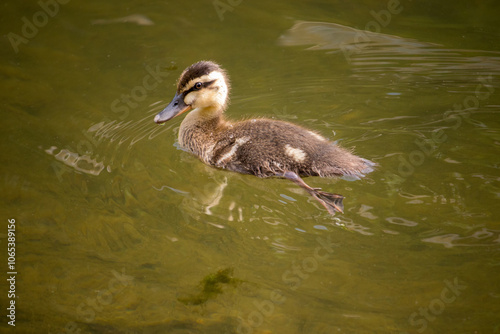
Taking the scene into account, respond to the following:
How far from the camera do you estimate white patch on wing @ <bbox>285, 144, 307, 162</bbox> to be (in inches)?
130

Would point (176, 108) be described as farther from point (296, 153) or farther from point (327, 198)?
point (327, 198)

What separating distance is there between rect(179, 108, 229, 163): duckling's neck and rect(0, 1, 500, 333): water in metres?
0.09

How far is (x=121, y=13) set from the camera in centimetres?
533

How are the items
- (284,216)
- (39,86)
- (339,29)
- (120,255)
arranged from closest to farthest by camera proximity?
(120,255) → (284,216) → (39,86) → (339,29)

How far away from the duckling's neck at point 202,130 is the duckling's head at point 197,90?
83mm

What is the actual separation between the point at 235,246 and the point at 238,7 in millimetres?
3319

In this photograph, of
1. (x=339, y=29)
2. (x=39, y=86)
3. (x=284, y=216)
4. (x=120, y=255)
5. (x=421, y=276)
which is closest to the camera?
(x=421, y=276)

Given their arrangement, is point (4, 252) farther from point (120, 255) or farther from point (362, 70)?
point (362, 70)

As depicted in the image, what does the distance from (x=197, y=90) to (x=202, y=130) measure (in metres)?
0.29

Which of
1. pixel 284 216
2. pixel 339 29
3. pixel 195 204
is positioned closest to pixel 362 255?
pixel 284 216

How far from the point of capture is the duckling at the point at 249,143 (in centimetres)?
330

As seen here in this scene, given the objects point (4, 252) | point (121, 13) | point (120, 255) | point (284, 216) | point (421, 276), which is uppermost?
point (121, 13)

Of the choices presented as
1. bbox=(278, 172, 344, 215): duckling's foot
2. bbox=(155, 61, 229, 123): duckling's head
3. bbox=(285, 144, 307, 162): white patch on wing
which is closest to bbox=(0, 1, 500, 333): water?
bbox=(278, 172, 344, 215): duckling's foot

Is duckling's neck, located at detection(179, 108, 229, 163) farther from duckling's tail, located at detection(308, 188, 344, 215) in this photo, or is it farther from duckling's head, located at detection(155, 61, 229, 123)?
duckling's tail, located at detection(308, 188, 344, 215)
